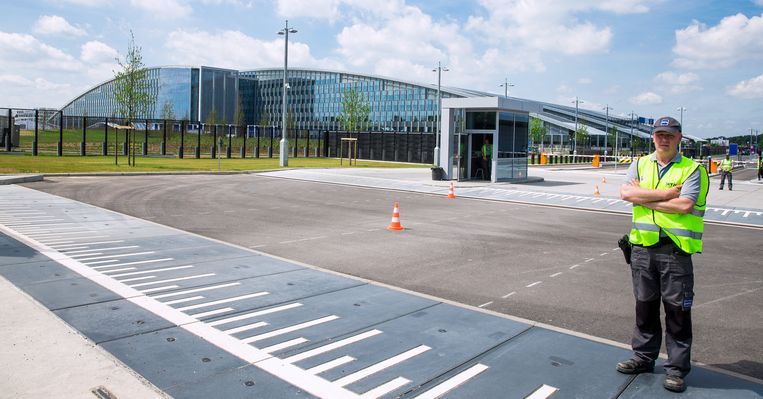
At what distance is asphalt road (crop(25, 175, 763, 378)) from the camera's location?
7028 mm

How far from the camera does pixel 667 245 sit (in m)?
4.82

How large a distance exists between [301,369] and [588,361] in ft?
8.47

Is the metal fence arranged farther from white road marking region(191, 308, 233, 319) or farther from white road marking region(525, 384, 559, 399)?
white road marking region(525, 384, 559, 399)

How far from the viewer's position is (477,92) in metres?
114

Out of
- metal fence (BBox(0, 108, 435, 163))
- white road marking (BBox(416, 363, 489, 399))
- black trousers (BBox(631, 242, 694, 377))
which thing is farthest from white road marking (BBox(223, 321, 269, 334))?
metal fence (BBox(0, 108, 435, 163))

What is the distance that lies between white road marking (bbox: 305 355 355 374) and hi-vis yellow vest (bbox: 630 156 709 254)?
8.83ft

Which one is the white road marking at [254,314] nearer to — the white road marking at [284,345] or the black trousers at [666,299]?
the white road marking at [284,345]

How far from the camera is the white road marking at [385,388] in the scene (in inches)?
180

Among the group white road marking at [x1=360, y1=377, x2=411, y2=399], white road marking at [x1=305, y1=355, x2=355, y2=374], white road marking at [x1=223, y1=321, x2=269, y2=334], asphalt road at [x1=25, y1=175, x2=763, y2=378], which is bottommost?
white road marking at [x1=360, y1=377, x2=411, y2=399]

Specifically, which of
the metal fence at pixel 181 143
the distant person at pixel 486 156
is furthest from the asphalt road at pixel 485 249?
the metal fence at pixel 181 143

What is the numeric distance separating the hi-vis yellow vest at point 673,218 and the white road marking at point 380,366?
7.08 ft

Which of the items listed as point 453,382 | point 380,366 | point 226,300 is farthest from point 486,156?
point 453,382

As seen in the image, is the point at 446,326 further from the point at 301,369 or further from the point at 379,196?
the point at 379,196

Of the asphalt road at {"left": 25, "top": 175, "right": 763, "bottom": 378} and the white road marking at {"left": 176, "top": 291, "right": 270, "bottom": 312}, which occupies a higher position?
the asphalt road at {"left": 25, "top": 175, "right": 763, "bottom": 378}
